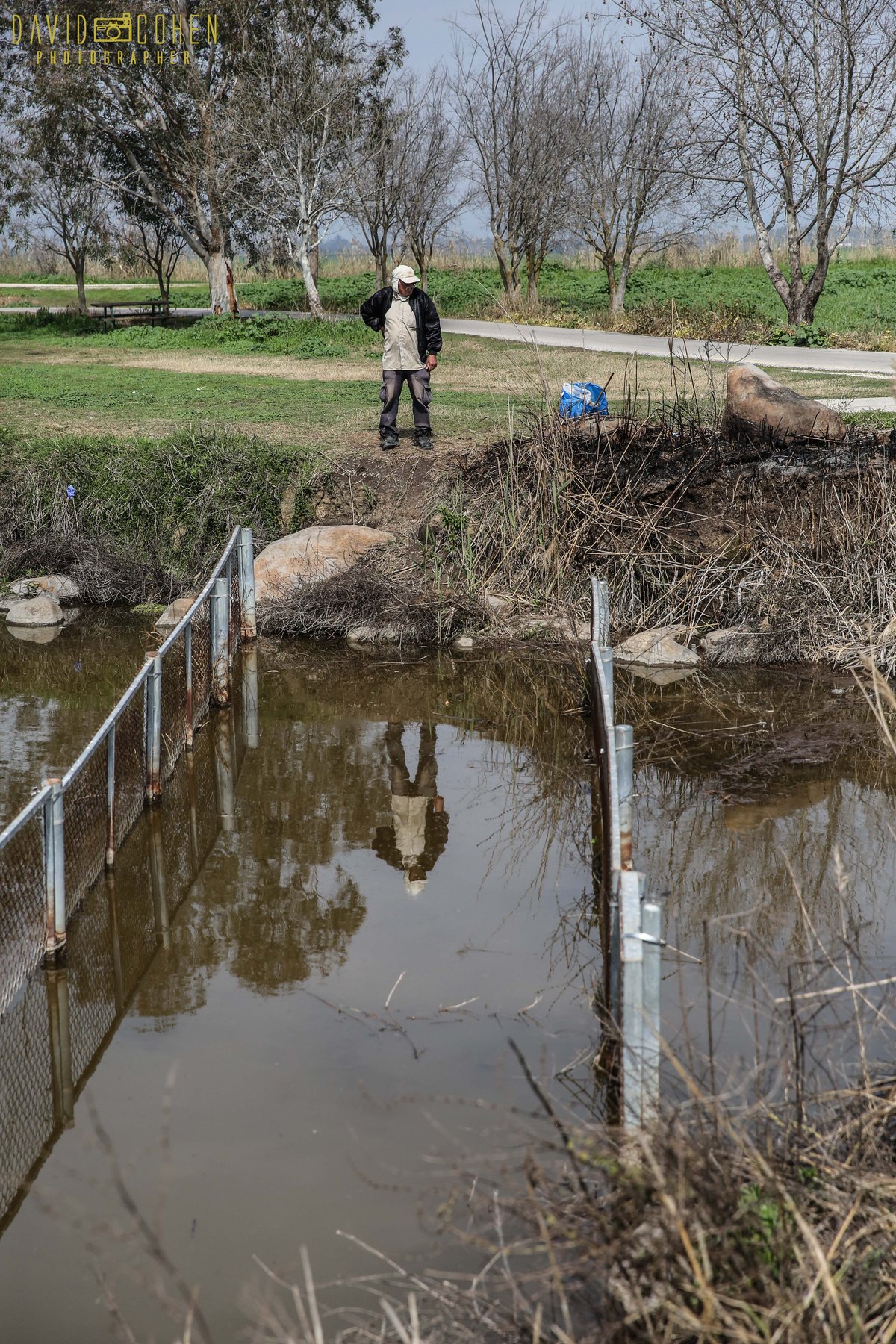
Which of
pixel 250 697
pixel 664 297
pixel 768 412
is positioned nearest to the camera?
pixel 250 697

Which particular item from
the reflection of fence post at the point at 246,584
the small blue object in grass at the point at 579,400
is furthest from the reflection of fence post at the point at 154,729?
the small blue object in grass at the point at 579,400

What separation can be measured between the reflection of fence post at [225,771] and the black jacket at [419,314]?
16.9 feet

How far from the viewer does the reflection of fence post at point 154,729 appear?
6.45 m

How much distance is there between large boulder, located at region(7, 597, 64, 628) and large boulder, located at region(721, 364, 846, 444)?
20.9ft

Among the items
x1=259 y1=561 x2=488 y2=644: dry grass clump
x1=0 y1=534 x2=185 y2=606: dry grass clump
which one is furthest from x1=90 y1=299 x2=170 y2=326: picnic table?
x1=259 y1=561 x2=488 y2=644: dry grass clump

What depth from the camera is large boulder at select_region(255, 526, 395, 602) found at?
10922 millimetres

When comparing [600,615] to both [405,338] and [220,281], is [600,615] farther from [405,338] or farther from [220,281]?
[220,281]

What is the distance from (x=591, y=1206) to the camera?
108 inches

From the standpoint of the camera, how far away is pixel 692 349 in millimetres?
20766

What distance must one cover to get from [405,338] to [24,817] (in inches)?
347

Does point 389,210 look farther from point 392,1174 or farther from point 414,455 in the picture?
point 392,1174

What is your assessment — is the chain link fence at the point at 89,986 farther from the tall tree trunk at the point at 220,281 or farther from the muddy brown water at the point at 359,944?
the tall tree trunk at the point at 220,281

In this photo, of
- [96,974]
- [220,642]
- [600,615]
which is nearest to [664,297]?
[220,642]

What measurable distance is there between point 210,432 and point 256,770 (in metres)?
6.02
